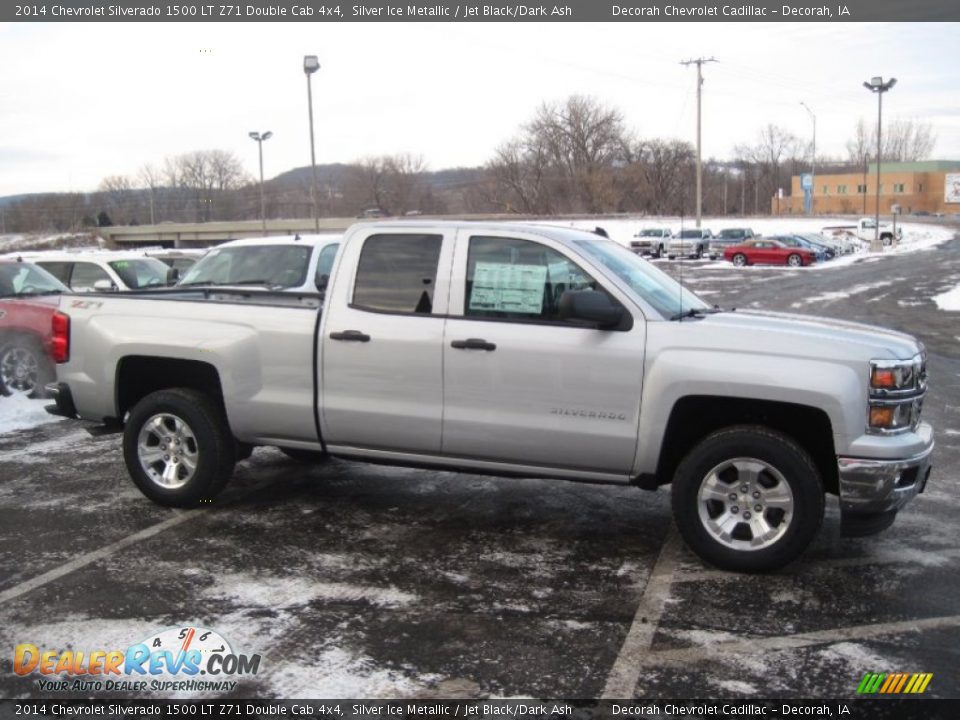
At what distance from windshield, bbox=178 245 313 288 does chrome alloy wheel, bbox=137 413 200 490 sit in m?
4.02

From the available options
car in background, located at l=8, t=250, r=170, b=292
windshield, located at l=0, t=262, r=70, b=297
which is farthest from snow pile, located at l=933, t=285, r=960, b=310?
windshield, located at l=0, t=262, r=70, b=297

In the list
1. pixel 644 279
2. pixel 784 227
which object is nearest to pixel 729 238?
pixel 784 227

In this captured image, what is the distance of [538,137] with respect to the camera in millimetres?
111438

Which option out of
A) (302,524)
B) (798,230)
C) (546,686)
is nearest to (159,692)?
(546,686)

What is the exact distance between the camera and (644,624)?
14.3 feet

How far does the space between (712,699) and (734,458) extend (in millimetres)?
1625

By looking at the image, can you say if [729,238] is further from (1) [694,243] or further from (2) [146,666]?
(2) [146,666]

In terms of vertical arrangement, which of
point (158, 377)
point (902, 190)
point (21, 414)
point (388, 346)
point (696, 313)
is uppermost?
point (902, 190)

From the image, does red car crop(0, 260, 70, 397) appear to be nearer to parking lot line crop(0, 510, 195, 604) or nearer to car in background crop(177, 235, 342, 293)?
car in background crop(177, 235, 342, 293)

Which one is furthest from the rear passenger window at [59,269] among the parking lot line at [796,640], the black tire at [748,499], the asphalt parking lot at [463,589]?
the parking lot line at [796,640]

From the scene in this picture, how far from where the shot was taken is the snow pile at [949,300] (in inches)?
853

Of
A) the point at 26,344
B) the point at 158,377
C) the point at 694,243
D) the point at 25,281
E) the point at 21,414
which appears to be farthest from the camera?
the point at 694,243

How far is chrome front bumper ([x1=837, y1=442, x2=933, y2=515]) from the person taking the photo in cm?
473

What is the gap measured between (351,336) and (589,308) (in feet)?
5.09
